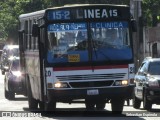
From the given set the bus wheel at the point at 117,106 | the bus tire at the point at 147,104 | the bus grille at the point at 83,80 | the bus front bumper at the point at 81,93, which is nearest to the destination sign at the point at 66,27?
the bus grille at the point at 83,80

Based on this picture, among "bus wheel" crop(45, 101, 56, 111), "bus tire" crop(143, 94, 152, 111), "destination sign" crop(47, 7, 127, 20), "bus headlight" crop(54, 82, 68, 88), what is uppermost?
"destination sign" crop(47, 7, 127, 20)

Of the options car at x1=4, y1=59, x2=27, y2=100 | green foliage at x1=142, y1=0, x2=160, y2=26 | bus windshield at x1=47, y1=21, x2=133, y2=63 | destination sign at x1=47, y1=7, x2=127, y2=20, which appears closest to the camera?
bus windshield at x1=47, y1=21, x2=133, y2=63

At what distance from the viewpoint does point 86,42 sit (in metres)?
18.0

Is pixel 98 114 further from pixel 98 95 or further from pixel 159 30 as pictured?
pixel 159 30

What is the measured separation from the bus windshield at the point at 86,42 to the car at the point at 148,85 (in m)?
2.63

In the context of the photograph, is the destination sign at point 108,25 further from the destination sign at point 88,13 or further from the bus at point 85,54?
the destination sign at point 88,13

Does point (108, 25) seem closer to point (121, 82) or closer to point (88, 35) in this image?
point (88, 35)

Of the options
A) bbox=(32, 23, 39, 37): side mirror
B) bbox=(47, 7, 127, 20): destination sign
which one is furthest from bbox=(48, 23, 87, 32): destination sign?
bbox=(32, 23, 39, 37): side mirror

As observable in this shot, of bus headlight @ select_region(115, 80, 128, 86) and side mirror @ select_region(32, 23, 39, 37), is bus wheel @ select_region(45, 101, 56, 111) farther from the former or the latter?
side mirror @ select_region(32, 23, 39, 37)

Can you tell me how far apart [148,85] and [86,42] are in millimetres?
3480

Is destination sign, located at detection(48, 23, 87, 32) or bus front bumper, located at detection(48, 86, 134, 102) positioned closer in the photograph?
bus front bumper, located at detection(48, 86, 134, 102)

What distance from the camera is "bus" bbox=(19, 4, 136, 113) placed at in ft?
58.3

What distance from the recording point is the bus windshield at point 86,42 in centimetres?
1786

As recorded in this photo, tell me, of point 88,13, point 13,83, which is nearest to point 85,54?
point 88,13
